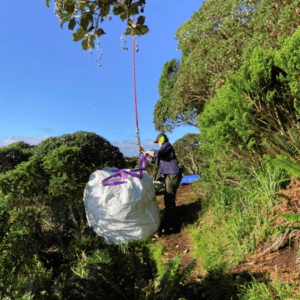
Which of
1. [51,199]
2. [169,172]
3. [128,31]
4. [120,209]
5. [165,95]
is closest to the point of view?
[128,31]

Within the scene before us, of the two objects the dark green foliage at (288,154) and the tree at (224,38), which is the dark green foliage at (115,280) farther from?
the tree at (224,38)

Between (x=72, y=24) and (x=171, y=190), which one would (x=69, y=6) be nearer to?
(x=72, y=24)

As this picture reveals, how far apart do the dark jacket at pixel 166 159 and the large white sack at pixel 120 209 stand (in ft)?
2.30

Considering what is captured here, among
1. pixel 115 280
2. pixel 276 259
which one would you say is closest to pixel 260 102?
pixel 276 259

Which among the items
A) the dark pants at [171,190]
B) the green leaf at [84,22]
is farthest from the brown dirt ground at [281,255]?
the green leaf at [84,22]

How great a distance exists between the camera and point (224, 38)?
7.13 meters

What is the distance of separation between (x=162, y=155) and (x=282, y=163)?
222 centimetres

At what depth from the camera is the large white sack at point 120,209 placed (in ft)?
11.2

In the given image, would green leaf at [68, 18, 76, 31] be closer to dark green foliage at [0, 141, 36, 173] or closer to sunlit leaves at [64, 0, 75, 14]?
sunlit leaves at [64, 0, 75, 14]

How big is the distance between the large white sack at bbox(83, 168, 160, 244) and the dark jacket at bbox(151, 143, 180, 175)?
70cm

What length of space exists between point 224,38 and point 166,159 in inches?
206

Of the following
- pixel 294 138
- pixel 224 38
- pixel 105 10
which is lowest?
pixel 294 138

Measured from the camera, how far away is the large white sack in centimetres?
340

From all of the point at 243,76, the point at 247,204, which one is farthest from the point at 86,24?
the point at 247,204
